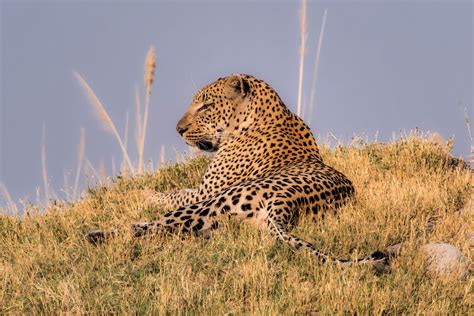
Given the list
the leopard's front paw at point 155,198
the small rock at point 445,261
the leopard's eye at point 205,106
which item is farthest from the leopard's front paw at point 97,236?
the leopard's eye at point 205,106

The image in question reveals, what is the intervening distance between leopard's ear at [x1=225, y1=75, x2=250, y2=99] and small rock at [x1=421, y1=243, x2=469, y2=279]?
3094 mm

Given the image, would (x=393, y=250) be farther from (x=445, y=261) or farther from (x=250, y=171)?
(x=250, y=171)

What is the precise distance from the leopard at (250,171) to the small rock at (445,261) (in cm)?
35

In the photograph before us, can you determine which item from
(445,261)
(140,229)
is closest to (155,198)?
(140,229)

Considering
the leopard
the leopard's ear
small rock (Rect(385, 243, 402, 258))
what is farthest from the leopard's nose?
small rock (Rect(385, 243, 402, 258))

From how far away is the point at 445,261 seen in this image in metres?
5.76

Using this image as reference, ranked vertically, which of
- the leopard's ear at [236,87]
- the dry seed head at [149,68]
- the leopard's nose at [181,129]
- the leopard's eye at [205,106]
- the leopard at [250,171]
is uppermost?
the dry seed head at [149,68]

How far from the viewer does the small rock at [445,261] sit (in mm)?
5668

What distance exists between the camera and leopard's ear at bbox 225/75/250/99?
8.43 m

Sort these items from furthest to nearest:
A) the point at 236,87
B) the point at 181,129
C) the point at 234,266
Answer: the point at 181,129, the point at 236,87, the point at 234,266

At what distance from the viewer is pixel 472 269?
234 inches

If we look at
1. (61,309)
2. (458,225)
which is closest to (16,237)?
(61,309)

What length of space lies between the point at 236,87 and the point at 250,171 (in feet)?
3.26

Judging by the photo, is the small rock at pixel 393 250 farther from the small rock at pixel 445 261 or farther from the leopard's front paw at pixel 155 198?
the leopard's front paw at pixel 155 198
